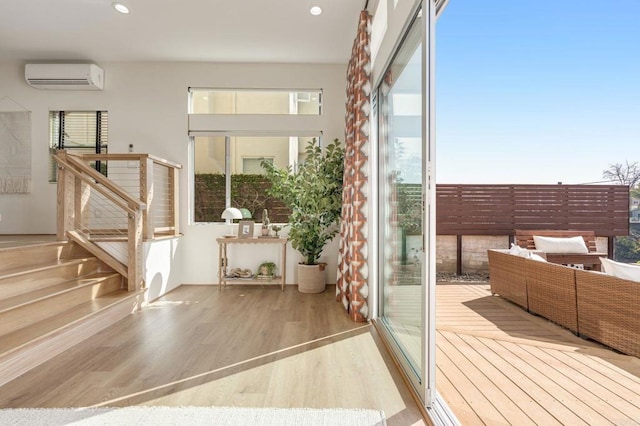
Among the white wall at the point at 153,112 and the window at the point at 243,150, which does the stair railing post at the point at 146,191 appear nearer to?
the white wall at the point at 153,112

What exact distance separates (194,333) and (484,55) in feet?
17.3

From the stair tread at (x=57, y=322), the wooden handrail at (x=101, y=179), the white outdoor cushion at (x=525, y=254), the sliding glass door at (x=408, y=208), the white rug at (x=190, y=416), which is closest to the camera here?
the white rug at (x=190, y=416)

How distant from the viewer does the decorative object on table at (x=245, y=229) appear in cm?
454

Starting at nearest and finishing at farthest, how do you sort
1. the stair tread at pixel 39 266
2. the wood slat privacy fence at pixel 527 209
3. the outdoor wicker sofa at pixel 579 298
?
the outdoor wicker sofa at pixel 579 298
the stair tread at pixel 39 266
the wood slat privacy fence at pixel 527 209

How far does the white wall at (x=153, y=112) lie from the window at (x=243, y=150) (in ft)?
0.51

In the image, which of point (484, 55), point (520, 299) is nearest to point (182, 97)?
point (484, 55)

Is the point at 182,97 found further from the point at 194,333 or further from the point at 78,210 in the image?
the point at 194,333

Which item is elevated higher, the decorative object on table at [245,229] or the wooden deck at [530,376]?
the decorative object on table at [245,229]

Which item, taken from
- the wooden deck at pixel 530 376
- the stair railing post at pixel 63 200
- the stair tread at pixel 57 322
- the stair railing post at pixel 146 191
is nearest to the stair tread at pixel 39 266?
the stair railing post at pixel 63 200

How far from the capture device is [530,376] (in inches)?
83.4

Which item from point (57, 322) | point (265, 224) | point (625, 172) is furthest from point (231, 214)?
point (625, 172)

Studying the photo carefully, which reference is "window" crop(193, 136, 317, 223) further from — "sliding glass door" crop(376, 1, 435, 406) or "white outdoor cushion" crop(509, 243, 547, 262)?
"white outdoor cushion" crop(509, 243, 547, 262)

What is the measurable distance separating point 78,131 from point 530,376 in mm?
5876

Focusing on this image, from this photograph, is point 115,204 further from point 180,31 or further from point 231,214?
point 180,31
